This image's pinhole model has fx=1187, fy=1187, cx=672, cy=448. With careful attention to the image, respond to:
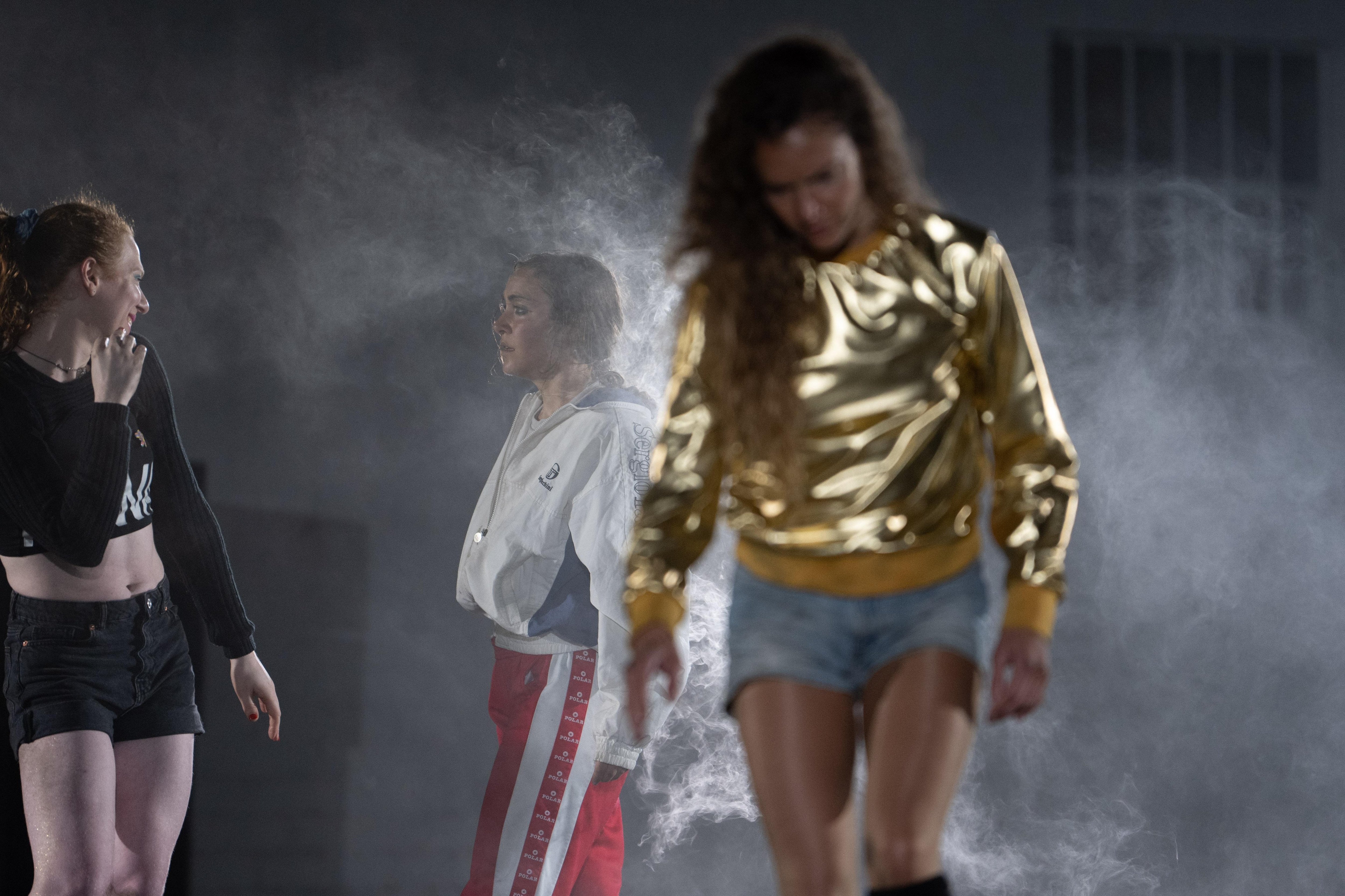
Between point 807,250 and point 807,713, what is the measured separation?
536 mm

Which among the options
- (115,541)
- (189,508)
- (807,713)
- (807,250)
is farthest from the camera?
(189,508)

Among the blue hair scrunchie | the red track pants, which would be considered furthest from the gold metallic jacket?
the blue hair scrunchie

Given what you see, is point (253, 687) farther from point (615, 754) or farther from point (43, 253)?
point (43, 253)

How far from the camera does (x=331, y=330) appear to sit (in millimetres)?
3000

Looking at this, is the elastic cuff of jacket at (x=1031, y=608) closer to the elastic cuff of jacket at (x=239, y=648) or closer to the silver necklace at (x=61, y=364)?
the elastic cuff of jacket at (x=239, y=648)

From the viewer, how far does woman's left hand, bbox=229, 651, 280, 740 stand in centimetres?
267

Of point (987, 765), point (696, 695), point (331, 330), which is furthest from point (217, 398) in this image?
point (987, 765)

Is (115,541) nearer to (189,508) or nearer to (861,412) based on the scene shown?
(189,508)

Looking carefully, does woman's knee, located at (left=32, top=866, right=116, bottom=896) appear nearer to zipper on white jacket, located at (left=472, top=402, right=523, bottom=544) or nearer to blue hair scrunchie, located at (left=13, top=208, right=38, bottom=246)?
zipper on white jacket, located at (left=472, top=402, right=523, bottom=544)

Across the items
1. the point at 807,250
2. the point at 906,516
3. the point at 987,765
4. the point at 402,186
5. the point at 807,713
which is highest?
the point at 402,186

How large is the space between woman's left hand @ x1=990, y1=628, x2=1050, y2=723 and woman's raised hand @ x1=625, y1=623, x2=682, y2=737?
0.33 metres

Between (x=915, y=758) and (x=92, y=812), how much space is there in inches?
71.5

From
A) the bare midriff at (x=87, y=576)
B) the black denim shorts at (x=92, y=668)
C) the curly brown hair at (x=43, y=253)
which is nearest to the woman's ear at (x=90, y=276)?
the curly brown hair at (x=43, y=253)

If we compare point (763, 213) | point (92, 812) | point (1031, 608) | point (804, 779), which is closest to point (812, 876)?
point (804, 779)
